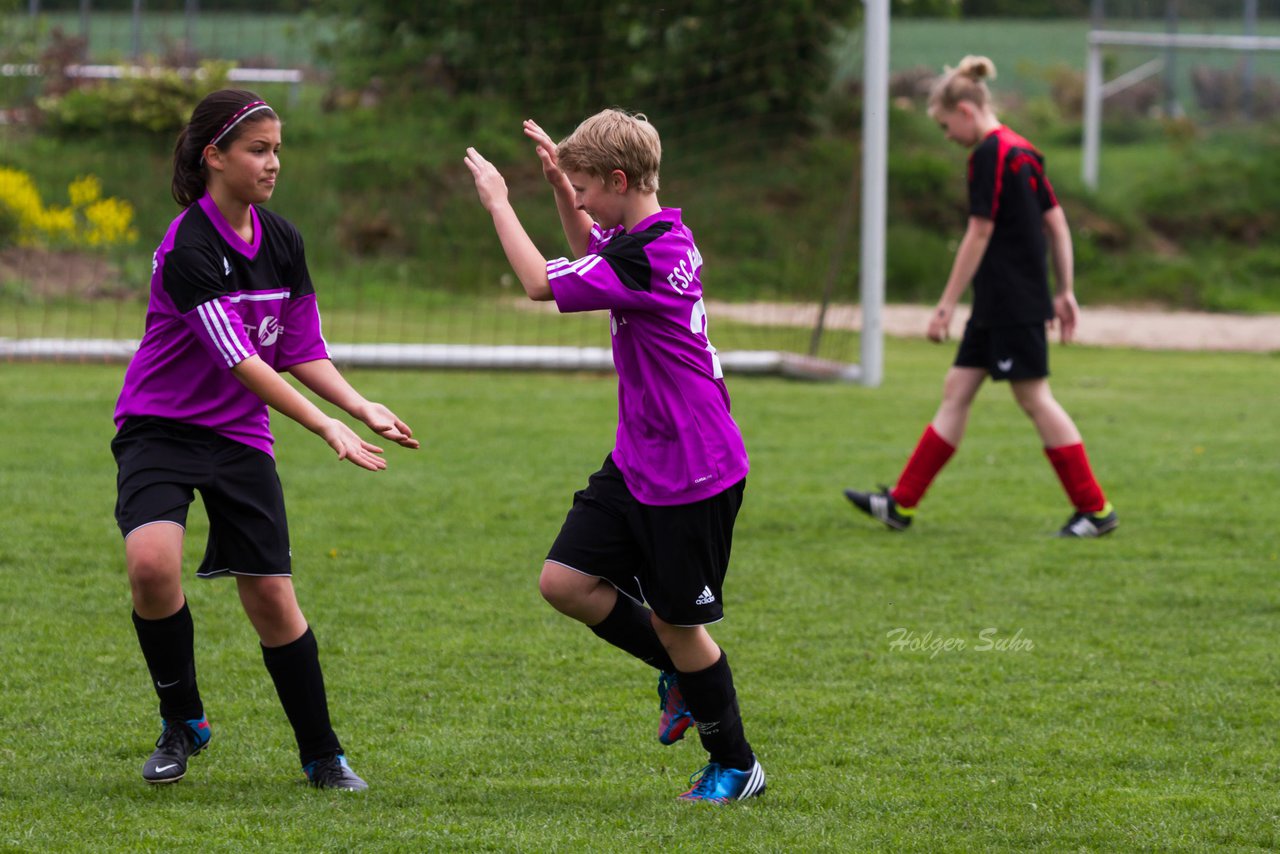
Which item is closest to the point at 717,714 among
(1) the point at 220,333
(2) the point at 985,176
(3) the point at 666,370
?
(3) the point at 666,370

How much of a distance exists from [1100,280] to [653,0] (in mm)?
7874

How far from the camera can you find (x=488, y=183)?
11.3 ft

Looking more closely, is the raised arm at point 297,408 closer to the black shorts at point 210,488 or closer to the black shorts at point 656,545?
the black shorts at point 210,488

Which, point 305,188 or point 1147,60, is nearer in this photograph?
point 305,188

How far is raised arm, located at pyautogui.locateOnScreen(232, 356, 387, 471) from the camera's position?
3.36 metres

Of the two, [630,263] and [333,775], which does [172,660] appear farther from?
[630,263]

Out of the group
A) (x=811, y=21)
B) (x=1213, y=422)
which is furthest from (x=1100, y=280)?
(x=1213, y=422)

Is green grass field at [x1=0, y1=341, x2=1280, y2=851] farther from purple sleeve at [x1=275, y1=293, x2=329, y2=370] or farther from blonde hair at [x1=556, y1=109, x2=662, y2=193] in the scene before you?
blonde hair at [x1=556, y1=109, x2=662, y2=193]

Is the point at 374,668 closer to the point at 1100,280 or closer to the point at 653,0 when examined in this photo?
the point at 653,0

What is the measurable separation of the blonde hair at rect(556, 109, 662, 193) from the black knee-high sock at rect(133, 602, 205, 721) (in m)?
1.36

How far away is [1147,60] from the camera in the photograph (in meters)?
25.3

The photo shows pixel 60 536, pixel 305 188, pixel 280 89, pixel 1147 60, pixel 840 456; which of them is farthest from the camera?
pixel 1147 60

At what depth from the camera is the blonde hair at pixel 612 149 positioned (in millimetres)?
3373

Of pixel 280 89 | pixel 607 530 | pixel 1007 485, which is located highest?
pixel 280 89
